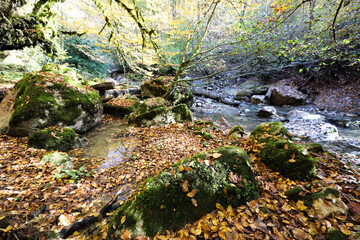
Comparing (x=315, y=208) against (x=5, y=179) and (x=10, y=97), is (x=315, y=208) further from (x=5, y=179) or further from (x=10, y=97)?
(x=10, y=97)

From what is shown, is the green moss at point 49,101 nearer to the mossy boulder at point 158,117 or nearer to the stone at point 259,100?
the mossy boulder at point 158,117

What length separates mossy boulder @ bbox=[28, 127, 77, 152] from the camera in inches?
170

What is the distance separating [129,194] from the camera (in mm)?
3152

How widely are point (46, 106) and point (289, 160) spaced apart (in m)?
7.57

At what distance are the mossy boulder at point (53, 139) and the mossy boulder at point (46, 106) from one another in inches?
30.5

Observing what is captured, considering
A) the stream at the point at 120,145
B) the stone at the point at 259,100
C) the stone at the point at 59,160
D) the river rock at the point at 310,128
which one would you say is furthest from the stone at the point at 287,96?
the stone at the point at 59,160

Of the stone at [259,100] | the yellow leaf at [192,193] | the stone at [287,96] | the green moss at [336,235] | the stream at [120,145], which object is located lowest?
the stream at [120,145]

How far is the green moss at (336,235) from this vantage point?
167cm

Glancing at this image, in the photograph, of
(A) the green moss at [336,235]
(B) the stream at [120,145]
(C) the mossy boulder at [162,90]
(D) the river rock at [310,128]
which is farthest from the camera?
(C) the mossy boulder at [162,90]

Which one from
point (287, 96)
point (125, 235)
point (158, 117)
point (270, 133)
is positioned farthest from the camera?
point (287, 96)

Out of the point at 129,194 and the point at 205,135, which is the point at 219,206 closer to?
the point at 129,194

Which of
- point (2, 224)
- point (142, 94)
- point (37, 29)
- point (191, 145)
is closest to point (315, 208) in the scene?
point (191, 145)

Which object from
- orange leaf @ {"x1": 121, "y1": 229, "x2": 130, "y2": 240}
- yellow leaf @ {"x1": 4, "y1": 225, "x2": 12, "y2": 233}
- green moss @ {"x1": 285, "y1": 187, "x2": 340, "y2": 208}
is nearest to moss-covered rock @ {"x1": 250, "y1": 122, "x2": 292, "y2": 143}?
green moss @ {"x1": 285, "y1": 187, "x2": 340, "y2": 208}

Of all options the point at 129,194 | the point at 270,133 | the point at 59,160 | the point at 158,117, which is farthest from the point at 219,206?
the point at 158,117
